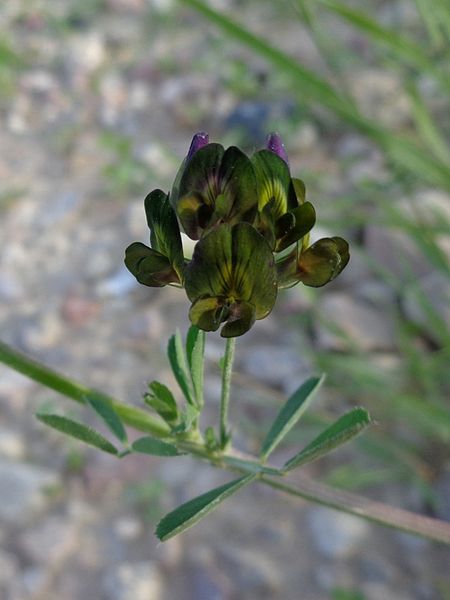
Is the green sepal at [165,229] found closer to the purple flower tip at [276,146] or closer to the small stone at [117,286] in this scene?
the purple flower tip at [276,146]

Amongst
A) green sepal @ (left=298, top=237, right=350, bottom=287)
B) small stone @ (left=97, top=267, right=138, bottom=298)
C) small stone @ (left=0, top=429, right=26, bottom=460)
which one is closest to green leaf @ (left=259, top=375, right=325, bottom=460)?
green sepal @ (left=298, top=237, right=350, bottom=287)

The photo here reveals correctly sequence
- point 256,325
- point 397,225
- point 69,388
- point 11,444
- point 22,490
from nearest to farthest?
point 69,388 < point 397,225 < point 22,490 < point 11,444 < point 256,325

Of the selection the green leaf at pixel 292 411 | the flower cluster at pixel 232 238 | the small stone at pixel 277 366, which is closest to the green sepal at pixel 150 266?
the flower cluster at pixel 232 238

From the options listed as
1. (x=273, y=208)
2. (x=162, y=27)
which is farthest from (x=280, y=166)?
(x=162, y=27)

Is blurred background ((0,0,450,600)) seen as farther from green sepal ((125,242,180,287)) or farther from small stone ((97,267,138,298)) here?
green sepal ((125,242,180,287))

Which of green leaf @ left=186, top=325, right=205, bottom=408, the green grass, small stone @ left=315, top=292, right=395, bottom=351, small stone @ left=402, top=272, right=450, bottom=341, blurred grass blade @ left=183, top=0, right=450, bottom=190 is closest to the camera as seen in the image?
green leaf @ left=186, top=325, right=205, bottom=408

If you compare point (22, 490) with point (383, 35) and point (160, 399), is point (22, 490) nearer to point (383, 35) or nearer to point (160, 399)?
point (383, 35)

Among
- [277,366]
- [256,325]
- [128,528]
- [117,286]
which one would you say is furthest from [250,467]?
[117,286]
